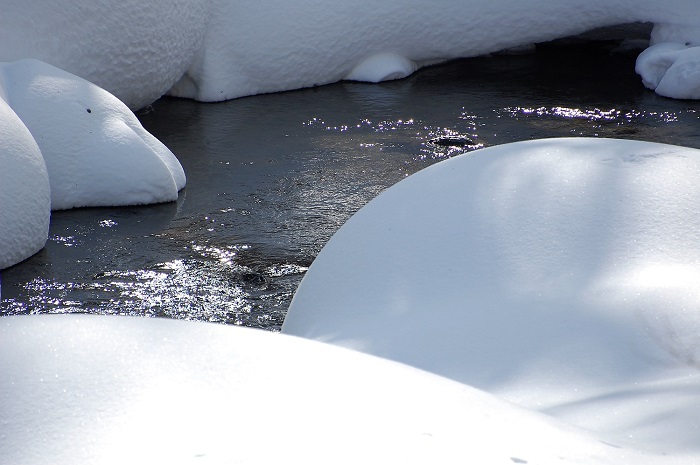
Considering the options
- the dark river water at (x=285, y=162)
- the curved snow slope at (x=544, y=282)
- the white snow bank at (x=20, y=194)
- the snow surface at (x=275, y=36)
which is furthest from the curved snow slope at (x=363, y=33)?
the curved snow slope at (x=544, y=282)

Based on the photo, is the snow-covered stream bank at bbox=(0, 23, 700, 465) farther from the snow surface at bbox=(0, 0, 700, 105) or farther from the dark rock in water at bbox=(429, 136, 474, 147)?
the snow surface at bbox=(0, 0, 700, 105)

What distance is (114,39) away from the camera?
4.75 m

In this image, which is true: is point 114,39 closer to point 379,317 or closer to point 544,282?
point 379,317

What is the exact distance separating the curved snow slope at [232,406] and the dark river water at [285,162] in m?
1.60

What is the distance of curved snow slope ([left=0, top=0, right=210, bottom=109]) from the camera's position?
4.41 metres

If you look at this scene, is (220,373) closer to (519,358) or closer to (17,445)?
(17,445)

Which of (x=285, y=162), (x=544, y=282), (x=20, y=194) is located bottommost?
(x=285, y=162)

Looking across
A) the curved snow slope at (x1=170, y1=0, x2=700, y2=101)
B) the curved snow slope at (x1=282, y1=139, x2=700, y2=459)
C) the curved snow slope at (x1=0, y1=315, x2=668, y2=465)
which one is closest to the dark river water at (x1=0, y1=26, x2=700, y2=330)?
the curved snow slope at (x1=170, y1=0, x2=700, y2=101)

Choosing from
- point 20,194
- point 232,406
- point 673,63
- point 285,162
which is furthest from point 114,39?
point 232,406

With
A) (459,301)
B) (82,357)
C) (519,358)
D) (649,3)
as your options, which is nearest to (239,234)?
(459,301)

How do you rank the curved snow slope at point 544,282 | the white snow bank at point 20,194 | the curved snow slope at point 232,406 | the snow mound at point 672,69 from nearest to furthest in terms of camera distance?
the curved snow slope at point 232,406, the curved snow slope at point 544,282, the white snow bank at point 20,194, the snow mound at point 672,69

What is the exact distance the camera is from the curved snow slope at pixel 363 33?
18.6 ft

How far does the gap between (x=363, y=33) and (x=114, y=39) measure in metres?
1.82

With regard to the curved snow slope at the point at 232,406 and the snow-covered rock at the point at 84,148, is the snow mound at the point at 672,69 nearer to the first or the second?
the snow-covered rock at the point at 84,148
